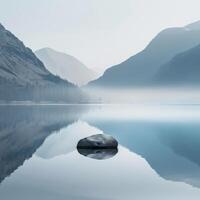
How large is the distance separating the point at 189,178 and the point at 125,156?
1540cm

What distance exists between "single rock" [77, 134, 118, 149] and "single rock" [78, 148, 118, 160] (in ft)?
2.05

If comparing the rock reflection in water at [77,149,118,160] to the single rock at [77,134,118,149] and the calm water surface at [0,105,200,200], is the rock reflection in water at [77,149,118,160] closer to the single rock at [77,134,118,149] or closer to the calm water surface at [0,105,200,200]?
the calm water surface at [0,105,200,200]

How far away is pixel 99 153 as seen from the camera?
49562mm

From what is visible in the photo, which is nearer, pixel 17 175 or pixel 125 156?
pixel 17 175

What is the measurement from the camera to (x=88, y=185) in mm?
30266

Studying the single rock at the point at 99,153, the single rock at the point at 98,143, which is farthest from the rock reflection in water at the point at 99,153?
the single rock at the point at 98,143

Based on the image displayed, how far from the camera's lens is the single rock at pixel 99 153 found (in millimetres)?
47075

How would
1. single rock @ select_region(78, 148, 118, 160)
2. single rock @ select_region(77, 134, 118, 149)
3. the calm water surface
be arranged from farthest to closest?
single rock @ select_region(77, 134, 118, 149), single rock @ select_region(78, 148, 118, 160), the calm water surface

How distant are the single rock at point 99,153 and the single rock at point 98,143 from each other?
24.7 inches

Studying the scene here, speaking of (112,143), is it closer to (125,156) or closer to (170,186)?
(125,156)

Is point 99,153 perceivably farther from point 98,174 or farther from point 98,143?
point 98,174

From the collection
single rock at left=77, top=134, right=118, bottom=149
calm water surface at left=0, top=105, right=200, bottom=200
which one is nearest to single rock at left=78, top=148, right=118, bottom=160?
calm water surface at left=0, top=105, right=200, bottom=200

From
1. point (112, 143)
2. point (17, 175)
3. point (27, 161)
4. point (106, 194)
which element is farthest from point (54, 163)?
point (106, 194)

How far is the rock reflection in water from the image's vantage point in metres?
47.1
